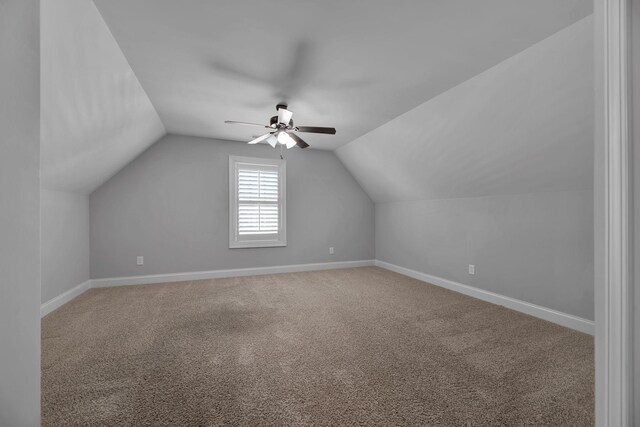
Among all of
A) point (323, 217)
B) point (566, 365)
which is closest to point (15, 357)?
point (566, 365)

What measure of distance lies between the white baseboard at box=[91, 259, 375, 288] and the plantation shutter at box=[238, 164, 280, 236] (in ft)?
2.15

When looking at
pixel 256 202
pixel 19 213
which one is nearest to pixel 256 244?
pixel 256 202

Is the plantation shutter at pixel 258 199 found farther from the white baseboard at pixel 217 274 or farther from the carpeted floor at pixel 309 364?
the carpeted floor at pixel 309 364

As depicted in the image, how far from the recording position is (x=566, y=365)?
6.17 feet

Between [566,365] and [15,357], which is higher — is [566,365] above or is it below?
below

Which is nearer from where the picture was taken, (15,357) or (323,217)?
(15,357)

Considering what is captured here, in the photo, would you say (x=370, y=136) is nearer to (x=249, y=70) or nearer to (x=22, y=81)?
(x=249, y=70)

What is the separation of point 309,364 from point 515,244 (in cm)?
263

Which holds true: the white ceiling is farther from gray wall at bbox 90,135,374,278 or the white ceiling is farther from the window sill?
the window sill

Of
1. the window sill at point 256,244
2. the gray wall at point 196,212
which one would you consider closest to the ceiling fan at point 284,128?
the gray wall at point 196,212

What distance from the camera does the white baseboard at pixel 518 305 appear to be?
2.45 meters

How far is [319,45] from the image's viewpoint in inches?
79.3

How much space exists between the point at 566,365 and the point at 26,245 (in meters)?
2.96

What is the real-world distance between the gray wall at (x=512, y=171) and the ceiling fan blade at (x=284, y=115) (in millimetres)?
1436
